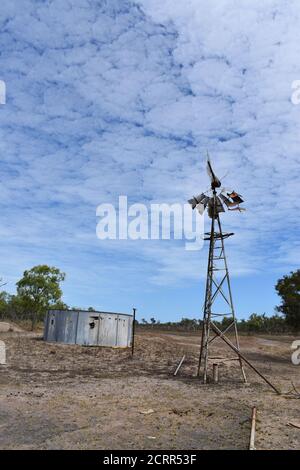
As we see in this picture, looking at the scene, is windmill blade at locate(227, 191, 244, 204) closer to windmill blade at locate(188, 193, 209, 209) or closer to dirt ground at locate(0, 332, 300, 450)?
windmill blade at locate(188, 193, 209, 209)

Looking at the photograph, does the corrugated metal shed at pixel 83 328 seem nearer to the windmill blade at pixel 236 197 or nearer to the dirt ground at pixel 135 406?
the dirt ground at pixel 135 406

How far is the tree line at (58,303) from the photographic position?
112 feet

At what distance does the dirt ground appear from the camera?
10266mm

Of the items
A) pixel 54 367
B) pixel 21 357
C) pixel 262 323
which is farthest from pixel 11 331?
pixel 262 323

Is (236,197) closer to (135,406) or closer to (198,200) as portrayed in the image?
(198,200)

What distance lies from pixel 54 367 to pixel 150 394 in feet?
30.1

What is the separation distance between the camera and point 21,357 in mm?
25969

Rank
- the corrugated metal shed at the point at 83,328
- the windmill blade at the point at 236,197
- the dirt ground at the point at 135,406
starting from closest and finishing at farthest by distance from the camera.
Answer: the dirt ground at the point at 135,406
the windmill blade at the point at 236,197
the corrugated metal shed at the point at 83,328

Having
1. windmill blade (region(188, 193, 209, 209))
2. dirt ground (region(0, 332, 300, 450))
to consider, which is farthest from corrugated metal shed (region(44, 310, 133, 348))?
windmill blade (region(188, 193, 209, 209))

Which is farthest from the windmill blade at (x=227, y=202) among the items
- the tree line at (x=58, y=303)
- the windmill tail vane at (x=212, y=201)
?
the tree line at (x=58, y=303)

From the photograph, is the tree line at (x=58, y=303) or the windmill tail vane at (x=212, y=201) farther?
the tree line at (x=58, y=303)

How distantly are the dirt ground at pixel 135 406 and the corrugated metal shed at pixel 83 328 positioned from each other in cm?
701

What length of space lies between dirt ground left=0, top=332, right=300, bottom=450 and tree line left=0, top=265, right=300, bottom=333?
8941 millimetres

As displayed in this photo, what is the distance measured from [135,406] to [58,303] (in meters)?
42.3
